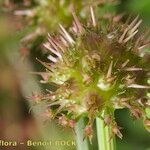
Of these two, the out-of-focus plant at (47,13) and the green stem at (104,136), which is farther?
the out-of-focus plant at (47,13)

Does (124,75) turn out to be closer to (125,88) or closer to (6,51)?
(125,88)

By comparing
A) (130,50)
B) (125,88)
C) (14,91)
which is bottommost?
(125,88)

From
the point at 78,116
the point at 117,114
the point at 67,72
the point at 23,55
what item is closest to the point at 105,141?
the point at 78,116

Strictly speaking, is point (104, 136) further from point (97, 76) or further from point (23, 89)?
point (23, 89)

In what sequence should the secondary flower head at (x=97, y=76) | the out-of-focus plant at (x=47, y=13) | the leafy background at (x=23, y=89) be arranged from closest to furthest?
the secondary flower head at (x=97, y=76)
the out-of-focus plant at (x=47, y=13)
the leafy background at (x=23, y=89)

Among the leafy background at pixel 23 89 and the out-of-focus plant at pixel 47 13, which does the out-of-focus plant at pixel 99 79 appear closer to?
the out-of-focus plant at pixel 47 13

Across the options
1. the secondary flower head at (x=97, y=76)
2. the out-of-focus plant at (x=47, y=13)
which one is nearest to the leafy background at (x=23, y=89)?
the out-of-focus plant at (x=47, y=13)

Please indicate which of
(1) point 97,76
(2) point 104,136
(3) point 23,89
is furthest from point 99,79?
(3) point 23,89
